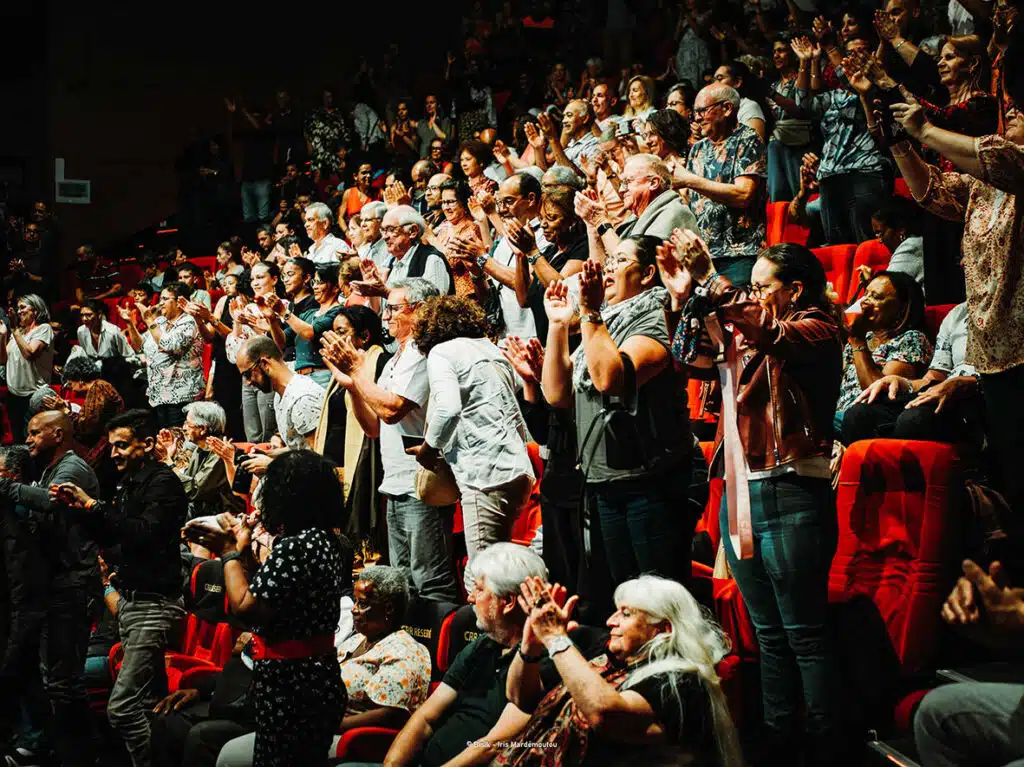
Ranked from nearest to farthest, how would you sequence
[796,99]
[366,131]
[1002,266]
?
[1002,266] → [796,99] → [366,131]

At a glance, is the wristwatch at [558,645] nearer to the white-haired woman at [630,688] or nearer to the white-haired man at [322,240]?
the white-haired woman at [630,688]

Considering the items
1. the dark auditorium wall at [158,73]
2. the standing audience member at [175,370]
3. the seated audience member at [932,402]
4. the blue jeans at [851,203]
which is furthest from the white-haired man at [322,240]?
the dark auditorium wall at [158,73]

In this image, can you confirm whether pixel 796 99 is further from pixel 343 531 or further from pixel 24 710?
pixel 24 710

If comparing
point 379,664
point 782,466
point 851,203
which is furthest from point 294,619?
point 851,203

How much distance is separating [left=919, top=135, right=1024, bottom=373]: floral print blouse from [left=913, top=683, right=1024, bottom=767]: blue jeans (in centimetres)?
68

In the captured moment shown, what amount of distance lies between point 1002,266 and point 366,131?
31.9 ft

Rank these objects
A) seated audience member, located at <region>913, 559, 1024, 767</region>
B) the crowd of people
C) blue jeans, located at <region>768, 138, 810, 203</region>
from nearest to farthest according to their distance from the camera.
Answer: seated audience member, located at <region>913, 559, 1024, 767</region> → the crowd of people → blue jeans, located at <region>768, 138, 810, 203</region>

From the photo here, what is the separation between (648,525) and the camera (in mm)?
3125

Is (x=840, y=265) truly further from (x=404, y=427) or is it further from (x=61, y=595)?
(x=61, y=595)

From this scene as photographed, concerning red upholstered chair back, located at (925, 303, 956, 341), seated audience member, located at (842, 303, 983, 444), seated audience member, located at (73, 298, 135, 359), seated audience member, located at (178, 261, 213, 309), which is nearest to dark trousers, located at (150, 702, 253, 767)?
seated audience member, located at (842, 303, 983, 444)

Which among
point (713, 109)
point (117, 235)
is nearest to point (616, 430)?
point (713, 109)

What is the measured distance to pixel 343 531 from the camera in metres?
4.78

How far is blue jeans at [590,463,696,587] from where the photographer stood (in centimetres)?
311

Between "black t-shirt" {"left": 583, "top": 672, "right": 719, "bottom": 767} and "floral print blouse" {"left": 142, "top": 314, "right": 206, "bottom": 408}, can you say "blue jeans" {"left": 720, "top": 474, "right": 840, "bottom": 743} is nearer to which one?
"black t-shirt" {"left": 583, "top": 672, "right": 719, "bottom": 767}
